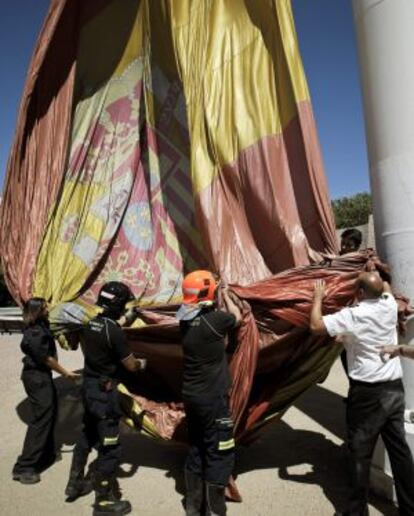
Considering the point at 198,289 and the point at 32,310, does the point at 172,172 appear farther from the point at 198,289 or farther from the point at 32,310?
the point at 198,289

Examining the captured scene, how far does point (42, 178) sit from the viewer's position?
568 cm

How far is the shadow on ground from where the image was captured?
4.21 meters

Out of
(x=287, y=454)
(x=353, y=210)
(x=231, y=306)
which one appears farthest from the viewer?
(x=353, y=210)

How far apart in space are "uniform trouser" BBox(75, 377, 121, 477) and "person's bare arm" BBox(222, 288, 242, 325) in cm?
128

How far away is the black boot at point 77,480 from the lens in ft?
13.8

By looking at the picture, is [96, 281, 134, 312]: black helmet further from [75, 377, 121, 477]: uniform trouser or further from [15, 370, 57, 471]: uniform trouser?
[15, 370, 57, 471]: uniform trouser

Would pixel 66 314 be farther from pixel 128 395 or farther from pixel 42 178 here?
pixel 42 178

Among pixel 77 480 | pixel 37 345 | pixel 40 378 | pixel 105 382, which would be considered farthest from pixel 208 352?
pixel 40 378

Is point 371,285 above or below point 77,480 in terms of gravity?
above

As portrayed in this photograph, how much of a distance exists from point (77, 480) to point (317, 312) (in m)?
2.60

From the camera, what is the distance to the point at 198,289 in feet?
12.5

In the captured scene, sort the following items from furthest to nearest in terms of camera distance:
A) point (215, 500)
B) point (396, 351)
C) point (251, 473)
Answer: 1. point (251, 473)
2. point (215, 500)
3. point (396, 351)

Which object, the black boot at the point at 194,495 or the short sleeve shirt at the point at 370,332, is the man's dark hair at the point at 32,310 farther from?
the short sleeve shirt at the point at 370,332

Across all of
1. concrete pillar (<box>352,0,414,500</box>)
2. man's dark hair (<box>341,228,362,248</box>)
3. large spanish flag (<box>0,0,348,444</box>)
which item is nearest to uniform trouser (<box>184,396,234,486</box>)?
large spanish flag (<box>0,0,348,444</box>)
